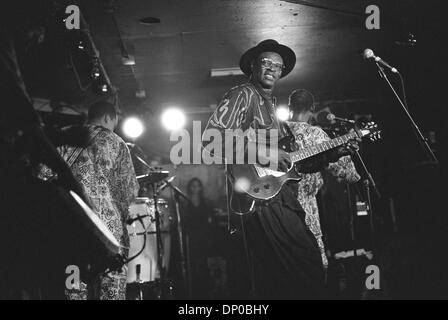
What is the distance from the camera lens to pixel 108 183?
4.25 meters

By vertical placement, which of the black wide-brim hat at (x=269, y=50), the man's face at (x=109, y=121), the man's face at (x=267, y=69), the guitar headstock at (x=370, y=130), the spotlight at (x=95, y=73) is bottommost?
the guitar headstock at (x=370, y=130)

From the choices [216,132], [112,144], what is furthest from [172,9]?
[216,132]

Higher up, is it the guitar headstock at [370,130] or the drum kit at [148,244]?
the guitar headstock at [370,130]

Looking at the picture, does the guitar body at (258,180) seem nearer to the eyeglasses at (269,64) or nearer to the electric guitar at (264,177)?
the electric guitar at (264,177)

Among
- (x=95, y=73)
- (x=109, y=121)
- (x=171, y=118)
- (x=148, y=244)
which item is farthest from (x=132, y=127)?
(x=109, y=121)

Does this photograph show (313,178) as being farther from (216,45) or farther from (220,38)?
(216,45)

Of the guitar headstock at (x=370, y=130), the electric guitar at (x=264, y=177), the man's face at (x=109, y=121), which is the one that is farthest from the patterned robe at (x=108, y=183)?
the guitar headstock at (x=370, y=130)

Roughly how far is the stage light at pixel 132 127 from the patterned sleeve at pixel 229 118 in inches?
238

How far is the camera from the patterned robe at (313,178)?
4344 mm

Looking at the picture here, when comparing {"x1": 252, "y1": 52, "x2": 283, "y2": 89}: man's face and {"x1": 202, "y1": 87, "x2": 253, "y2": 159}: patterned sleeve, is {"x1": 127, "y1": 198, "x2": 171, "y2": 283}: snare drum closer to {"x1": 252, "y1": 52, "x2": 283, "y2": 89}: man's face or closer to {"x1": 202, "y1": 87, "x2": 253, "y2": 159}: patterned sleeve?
{"x1": 202, "y1": 87, "x2": 253, "y2": 159}: patterned sleeve

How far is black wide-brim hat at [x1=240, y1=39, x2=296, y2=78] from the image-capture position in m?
4.22

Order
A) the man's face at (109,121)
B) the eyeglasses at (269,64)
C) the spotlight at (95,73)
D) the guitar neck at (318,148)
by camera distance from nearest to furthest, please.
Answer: the guitar neck at (318,148), the eyeglasses at (269,64), the man's face at (109,121), the spotlight at (95,73)

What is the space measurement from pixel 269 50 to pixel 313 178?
4.34ft

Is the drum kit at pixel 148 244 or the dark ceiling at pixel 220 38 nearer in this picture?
the drum kit at pixel 148 244
